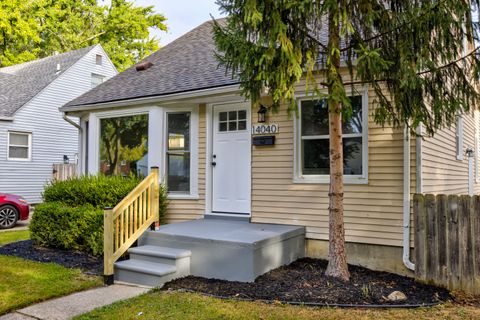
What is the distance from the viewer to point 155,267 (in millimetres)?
5098

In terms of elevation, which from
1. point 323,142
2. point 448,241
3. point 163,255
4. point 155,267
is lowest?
point 155,267

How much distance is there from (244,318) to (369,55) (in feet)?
9.53

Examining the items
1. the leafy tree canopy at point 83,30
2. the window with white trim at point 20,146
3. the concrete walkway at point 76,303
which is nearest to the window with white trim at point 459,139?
the concrete walkway at point 76,303

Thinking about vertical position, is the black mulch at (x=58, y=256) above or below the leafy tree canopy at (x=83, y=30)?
below

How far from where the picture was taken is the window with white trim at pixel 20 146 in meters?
15.1

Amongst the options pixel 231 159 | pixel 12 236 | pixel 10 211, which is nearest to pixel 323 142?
pixel 231 159

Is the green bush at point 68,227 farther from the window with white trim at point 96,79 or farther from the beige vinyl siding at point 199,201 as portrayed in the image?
the window with white trim at point 96,79

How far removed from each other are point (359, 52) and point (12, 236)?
834cm

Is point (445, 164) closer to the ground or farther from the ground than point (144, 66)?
closer to the ground

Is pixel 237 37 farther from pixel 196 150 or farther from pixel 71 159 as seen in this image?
pixel 71 159

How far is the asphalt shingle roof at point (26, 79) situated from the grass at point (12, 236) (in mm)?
7463

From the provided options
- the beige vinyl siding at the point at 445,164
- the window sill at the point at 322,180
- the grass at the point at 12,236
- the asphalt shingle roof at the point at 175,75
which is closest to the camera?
the window sill at the point at 322,180

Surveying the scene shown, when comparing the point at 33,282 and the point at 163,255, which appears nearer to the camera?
the point at 33,282

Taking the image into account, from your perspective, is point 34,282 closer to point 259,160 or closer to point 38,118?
point 259,160
